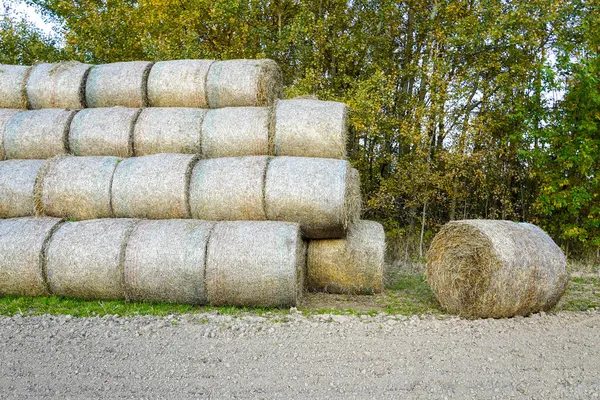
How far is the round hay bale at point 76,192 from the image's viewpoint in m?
7.30

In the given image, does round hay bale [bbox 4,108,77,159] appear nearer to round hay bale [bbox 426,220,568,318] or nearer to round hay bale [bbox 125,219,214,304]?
round hay bale [bbox 125,219,214,304]

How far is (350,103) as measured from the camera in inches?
481

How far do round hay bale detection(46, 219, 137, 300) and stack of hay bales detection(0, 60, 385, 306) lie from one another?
17mm

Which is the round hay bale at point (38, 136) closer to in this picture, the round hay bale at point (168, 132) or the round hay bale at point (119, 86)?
the round hay bale at point (119, 86)

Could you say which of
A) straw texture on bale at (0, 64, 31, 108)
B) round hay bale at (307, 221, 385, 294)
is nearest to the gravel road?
round hay bale at (307, 221, 385, 294)

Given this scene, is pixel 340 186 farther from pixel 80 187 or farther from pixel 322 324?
pixel 80 187

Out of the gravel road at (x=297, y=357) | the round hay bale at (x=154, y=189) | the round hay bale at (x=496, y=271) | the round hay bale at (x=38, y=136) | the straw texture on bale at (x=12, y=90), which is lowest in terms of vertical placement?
the gravel road at (x=297, y=357)

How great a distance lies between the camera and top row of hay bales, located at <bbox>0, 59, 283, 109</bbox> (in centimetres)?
812

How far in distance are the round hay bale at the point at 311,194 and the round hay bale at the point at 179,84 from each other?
204 centimetres

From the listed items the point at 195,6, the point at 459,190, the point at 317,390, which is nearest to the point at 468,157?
the point at 459,190

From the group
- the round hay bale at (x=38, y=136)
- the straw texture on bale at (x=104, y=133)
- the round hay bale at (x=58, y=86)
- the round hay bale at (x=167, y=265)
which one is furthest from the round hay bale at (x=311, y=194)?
the round hay bale at (x=58, y=86)

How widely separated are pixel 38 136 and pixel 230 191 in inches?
130

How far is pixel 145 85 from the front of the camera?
27.6 ft

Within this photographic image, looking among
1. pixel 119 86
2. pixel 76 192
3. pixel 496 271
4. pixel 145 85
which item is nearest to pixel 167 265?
pixel 76 192
